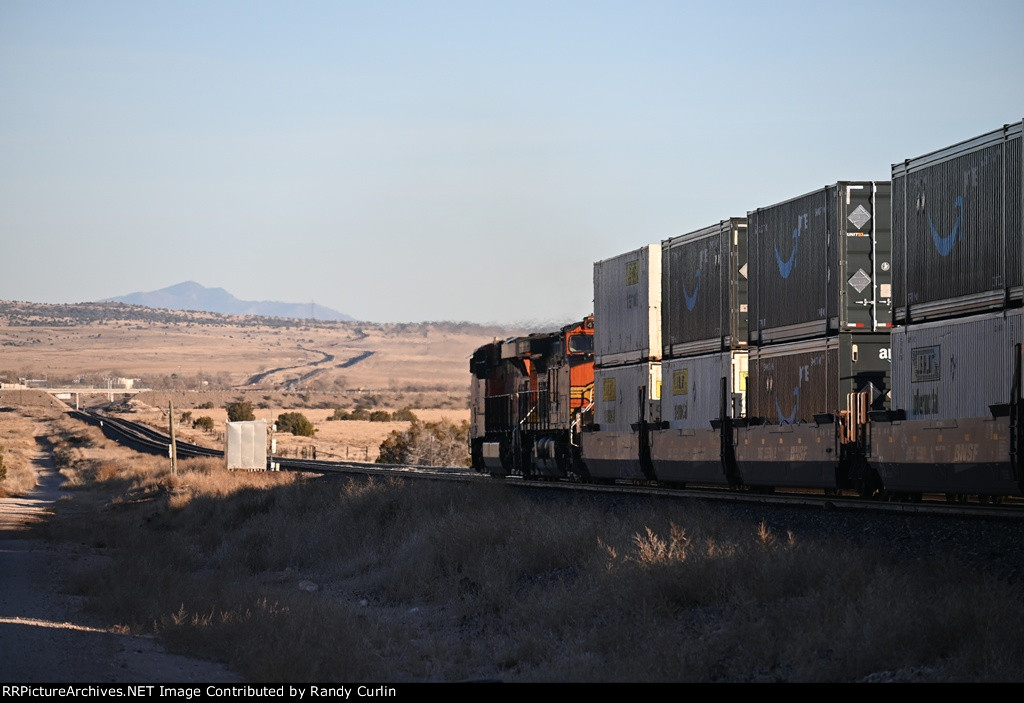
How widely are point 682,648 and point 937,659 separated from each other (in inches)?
97.2

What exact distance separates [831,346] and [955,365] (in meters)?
3.19

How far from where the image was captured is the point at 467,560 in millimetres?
19172

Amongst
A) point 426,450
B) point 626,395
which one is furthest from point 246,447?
point 626,395

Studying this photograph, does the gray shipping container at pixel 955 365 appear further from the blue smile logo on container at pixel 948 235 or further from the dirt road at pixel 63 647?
the dirt road at pixel 63 647

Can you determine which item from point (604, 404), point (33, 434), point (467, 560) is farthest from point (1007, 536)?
point (33, 434)

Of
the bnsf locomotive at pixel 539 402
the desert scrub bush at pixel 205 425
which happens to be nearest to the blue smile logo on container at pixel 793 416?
the bnsf locomotive at pixel 539 402

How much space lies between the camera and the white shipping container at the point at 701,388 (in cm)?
2211

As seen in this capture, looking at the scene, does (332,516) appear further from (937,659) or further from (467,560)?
(937,659)

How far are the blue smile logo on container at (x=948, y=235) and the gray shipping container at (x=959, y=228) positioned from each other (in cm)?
1

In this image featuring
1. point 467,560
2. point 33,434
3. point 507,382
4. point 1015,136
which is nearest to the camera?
point 1015,136

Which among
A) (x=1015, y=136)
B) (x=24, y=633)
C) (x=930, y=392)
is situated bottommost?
(x=24, y=633)

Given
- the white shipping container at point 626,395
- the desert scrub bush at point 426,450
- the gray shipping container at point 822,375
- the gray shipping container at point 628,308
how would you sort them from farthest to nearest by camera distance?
the desert scrub bush at point 426,450 < the gray shipping container at point 628,308 < the white shipping container at point 626,395 < the gray shipping container at point 822,375

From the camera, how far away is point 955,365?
53.1 ft

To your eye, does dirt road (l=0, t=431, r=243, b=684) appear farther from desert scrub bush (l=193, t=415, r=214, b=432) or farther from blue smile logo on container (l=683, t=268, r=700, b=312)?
desert scrub bush (l=193, t=415, r=214, b=432)
